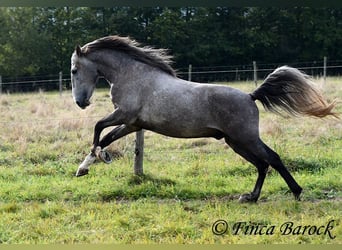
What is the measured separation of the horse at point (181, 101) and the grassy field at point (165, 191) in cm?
52

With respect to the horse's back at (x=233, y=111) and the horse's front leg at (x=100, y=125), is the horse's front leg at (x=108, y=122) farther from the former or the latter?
the horse's back at (x=233, y=111)

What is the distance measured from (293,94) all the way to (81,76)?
284 cm

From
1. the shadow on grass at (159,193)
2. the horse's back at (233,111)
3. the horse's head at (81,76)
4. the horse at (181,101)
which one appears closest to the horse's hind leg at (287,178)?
the horse at (181,101)

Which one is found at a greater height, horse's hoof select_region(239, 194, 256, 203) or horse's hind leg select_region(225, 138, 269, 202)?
horse's hind leg select_region(225, 138, 269, 202)

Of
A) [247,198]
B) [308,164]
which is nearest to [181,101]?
[247,198]

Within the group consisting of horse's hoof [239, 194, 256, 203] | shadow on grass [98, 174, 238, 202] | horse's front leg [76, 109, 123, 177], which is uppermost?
horse's front leg [76, 109, 123, 177]

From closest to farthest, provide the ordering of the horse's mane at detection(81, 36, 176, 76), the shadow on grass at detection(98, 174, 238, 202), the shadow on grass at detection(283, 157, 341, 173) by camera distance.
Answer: the shadow on grass at detection(98, 174, 238, 202) → the horse's mane at detection(81, 36, 176, 76) → the shadow on grass at detection(283, 157, 341, 173)

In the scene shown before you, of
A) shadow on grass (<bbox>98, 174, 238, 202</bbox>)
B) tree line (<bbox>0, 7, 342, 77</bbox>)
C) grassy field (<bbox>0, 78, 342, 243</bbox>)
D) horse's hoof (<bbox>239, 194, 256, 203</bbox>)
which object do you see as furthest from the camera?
tree line (<bbox>0, 7, 342, 77</bbox>)

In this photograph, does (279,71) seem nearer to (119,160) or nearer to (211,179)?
A: (211,179)

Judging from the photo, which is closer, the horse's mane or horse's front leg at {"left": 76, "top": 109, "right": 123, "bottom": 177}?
horse's front leg at {"left": 76, "top": 109, "right": 123, "bottom": 177}

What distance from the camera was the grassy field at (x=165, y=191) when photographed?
439 centimetres

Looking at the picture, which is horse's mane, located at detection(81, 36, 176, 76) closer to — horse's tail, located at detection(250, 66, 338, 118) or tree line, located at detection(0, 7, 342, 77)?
horse's tail, located at detection(250, 66, 338, 118)

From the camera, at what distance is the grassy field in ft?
14.4

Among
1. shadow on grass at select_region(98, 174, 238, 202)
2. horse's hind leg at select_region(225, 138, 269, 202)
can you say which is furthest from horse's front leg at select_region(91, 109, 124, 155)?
horse's hind leg at select_region(225, 138, 269, 202)
